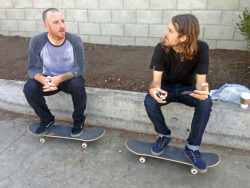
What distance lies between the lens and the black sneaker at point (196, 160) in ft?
7.85

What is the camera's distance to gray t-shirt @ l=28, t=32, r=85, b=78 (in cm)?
293

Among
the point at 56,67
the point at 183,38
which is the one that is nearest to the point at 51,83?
the point at 56,67

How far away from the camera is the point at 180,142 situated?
304 centimetres

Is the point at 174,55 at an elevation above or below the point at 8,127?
above

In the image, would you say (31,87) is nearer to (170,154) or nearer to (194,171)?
(170,154)

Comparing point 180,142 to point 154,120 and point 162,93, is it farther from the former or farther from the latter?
point 162,93

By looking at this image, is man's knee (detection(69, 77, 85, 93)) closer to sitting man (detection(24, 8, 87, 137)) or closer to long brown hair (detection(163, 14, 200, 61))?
sitting man (detection(24, 8, 87, 137))

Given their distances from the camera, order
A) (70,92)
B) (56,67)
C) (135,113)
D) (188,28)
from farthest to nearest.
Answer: (135,113) < (56,67) < (70,92) < (188,28)

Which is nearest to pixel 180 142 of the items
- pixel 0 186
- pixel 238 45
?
pixel 0 186

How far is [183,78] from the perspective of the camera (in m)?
2.65

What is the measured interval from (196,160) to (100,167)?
106cm

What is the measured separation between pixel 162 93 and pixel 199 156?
77cm

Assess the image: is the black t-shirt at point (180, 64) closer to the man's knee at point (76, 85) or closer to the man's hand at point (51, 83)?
the man's knee at point (76, 85)

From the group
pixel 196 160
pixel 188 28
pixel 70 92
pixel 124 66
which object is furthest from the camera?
pixel 124 66
